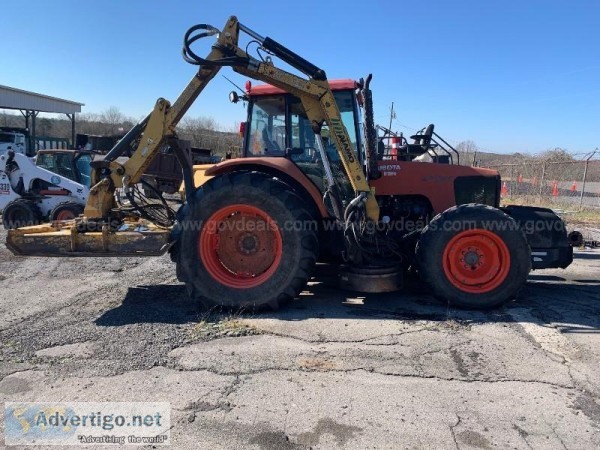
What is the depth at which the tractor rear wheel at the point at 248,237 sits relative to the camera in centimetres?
487

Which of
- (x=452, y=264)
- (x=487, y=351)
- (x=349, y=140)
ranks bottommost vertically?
(x=487, y=351)

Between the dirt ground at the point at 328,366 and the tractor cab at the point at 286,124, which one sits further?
the tractor cab at the point at 286,124

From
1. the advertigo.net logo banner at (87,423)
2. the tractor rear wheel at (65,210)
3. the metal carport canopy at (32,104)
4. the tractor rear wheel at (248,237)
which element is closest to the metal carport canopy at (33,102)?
the metal carport canopy at (32,104)

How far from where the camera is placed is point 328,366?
3666 millimetres

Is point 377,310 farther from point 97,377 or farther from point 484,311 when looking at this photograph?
point 97,377

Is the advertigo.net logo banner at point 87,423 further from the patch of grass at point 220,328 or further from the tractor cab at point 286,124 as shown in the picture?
the tractor cab at point 286,124

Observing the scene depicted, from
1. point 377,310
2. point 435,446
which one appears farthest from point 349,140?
point 435,446

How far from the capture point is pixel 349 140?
5004 millimetres

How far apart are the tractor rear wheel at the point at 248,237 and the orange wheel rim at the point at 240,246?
0.01 m

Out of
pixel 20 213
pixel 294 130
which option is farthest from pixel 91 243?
pixel 20 213


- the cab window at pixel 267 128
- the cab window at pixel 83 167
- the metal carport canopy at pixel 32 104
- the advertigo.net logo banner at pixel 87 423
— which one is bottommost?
the advertigo.net logo banner at pixel 87 423

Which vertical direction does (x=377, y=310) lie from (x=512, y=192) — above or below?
below

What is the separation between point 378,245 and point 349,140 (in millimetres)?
1219

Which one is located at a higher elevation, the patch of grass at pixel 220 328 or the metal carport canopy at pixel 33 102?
the metal carport canopy at pixel 33 102
